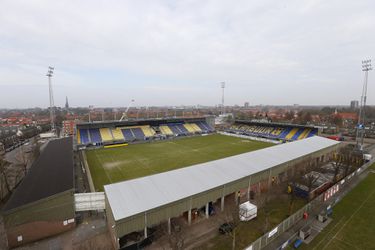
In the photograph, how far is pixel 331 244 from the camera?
35.5 feet

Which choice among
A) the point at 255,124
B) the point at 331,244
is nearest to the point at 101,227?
the point at 331,244

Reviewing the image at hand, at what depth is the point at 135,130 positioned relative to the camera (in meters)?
44.6

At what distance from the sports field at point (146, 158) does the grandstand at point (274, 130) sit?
13439mm

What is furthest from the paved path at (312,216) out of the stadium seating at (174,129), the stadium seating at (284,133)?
the stadium seating at (174,129)

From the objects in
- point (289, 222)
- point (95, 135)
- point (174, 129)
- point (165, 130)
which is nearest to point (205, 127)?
point (174, 129)

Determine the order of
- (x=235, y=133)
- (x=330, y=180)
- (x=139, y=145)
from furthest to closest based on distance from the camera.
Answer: (x=235, y=133)
(x=139, y=145)
(x=330, y=180)

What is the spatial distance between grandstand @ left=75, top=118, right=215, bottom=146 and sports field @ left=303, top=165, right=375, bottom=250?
35369 millimetres

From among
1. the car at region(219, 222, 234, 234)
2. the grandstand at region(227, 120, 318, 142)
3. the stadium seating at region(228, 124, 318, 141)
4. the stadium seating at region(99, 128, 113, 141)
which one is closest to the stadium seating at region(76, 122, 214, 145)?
the stadium seating at region(99, 128, 113, 141)

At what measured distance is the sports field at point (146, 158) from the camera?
23031 millimetres

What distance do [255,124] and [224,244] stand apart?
45052 millimetres

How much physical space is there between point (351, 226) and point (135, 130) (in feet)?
133

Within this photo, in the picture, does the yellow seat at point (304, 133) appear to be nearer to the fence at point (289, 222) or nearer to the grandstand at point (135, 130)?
the fence at point (289, 222)

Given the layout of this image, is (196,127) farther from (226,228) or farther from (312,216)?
(226,228)

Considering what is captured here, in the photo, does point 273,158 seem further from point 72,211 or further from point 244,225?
point 72,211
